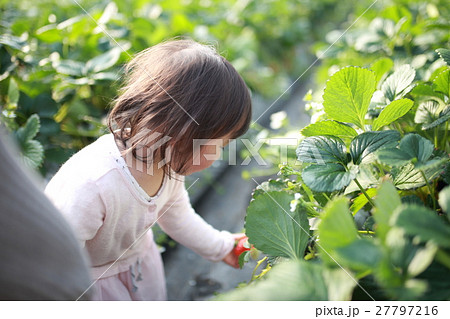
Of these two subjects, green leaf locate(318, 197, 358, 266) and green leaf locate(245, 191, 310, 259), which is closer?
green leaf locate(318, 197, 358, 266)

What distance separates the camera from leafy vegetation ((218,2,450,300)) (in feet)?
1.10

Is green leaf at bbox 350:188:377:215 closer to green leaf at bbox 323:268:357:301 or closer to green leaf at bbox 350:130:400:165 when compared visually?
green leaf at bbox 350:130:400:165

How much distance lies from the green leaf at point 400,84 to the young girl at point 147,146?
24 centimetres

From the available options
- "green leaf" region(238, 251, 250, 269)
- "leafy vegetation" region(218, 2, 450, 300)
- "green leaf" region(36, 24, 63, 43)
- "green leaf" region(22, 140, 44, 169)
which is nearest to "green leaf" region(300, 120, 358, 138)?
"leafy vegetation" region(218, 2, 450, 300)

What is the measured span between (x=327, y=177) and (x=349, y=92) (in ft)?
0.47

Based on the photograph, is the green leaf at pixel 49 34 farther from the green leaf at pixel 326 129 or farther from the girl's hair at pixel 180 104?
the green leaf at pixel 326 129

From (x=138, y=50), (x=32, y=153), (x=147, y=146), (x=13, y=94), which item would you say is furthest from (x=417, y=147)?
(x=138, y=50)

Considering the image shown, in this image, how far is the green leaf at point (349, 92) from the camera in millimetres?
583

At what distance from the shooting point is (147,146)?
2.45ft

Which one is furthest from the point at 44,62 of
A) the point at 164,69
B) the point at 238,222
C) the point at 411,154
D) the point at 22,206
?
the point at 411,154

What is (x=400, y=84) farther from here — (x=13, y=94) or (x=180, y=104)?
(x=13, y=94)

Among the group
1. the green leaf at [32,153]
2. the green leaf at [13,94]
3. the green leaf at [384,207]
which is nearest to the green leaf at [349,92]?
the green leaf at [384,207]

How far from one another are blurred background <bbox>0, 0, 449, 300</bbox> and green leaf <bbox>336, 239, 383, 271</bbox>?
44cm

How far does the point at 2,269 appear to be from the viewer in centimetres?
41
